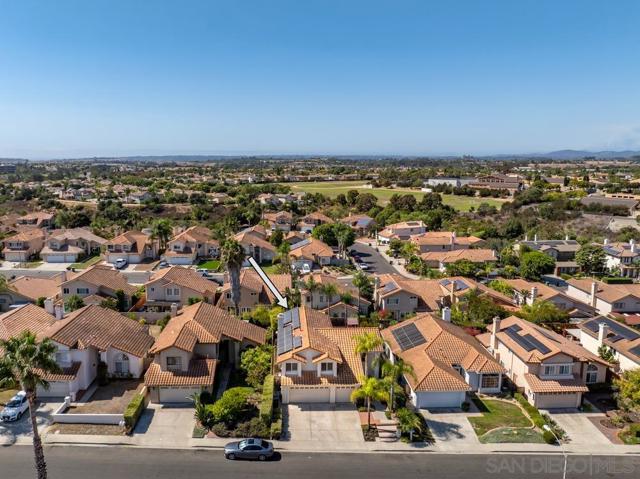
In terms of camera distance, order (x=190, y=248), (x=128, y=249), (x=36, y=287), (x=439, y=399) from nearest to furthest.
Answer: (x=439, y=399) < (x=36, y=287) < (x=128, y=249) < (x=190, y=248)

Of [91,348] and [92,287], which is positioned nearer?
[91,348]

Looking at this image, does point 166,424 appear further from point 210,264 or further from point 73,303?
point 210,264

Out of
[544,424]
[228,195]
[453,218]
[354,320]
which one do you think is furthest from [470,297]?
[228,195]

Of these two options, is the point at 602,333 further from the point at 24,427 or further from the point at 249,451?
the point at 24,427

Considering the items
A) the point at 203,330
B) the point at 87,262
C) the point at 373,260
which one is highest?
the point at 203,330

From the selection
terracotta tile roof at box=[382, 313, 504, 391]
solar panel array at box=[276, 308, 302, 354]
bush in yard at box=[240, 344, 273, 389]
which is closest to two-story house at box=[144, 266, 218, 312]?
solar panel array at box=[276, 308, 302, 354]

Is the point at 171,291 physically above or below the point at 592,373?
above

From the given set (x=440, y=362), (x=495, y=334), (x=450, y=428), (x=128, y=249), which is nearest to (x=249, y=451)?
(x=450, y=428)

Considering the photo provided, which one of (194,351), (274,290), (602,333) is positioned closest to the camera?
(194,351)
